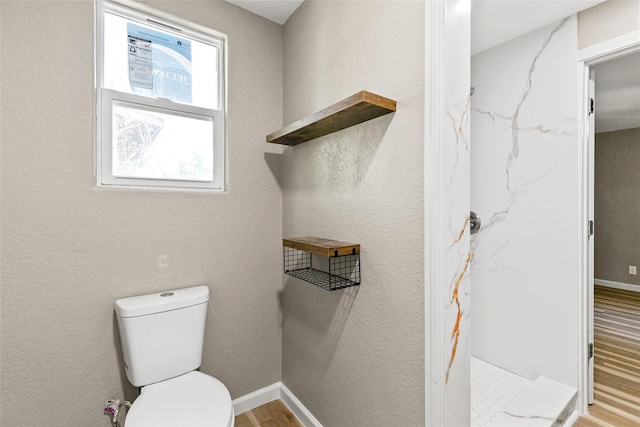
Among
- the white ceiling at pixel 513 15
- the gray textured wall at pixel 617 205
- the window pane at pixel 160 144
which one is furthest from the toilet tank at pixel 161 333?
the gray textured wall at pixel 617 205

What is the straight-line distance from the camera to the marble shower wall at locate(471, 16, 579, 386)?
1.75 m

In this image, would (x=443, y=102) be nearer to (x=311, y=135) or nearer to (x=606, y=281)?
(x=311, y=135)

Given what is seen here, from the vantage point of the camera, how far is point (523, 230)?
1.95 meters

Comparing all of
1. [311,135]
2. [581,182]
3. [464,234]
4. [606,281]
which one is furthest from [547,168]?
[606,281]

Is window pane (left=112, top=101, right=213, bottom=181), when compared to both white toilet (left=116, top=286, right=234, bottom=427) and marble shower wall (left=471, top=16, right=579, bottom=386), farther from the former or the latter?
marble shower wall (left=471, top=16, right=579, bottom=386)

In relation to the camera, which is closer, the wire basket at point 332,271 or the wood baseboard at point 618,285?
the wire basket at point 332,271

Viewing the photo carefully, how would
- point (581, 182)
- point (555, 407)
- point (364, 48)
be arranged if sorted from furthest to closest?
point (581, 182) < point (555, 407) < point (364, 48)

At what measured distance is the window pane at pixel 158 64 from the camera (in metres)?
1.49

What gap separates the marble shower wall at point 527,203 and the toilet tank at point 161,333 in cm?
185

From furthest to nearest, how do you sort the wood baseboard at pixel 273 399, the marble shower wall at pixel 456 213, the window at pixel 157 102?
the wood baseboard at pixel 273 399, the window at pixel 157 102, the marble shower wall at pixel 456 213

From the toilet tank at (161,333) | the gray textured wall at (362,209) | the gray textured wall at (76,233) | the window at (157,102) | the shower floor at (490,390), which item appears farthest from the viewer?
the shower floor at (490,390)

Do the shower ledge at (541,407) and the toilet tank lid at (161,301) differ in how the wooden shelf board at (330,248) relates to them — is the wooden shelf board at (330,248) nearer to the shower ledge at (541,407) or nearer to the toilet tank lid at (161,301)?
the toilet tank lid at (161,301)

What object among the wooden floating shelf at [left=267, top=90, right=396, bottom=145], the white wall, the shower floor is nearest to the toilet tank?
the wooden floating shelf at [left=267, top=90, right=396, bottom=145]

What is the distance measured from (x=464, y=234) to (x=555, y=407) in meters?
1.26
